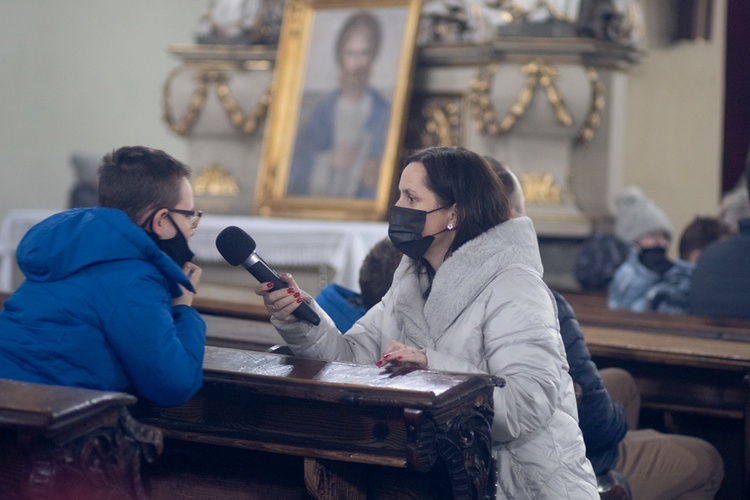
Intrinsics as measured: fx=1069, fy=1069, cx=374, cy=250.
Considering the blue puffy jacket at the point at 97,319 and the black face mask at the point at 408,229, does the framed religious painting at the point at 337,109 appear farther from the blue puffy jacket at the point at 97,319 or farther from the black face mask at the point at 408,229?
the blue puffy jacket at the point at 97,319

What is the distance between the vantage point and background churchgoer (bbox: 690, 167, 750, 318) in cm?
470

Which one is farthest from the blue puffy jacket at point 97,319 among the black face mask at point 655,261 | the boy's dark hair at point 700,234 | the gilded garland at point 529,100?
the gilded garland at point 529,100

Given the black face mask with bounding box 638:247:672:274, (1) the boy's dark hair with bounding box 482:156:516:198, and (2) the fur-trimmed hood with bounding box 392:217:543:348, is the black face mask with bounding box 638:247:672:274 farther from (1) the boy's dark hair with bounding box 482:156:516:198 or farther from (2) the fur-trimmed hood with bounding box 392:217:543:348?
(2) the fur-trimmed hood with bounding box 392:217:543:348

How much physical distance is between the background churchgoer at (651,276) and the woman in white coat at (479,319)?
2.69 metres

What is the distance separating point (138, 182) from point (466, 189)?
0.83 m

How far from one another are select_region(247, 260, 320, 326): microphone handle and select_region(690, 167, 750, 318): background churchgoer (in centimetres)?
256

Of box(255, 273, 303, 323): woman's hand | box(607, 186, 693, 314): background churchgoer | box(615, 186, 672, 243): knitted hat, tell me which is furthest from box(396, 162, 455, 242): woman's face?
box(615, 186, 672, 243): knitted hat

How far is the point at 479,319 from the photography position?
8.62ft

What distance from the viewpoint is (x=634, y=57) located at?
6.80 metres

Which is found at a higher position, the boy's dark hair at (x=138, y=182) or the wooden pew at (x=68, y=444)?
the boy's dark hair at (x=138, y=182)

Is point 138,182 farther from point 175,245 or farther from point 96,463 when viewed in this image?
point 96,463

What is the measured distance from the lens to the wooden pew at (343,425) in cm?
221

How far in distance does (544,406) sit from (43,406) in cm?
117

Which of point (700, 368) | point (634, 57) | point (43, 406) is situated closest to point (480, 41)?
point (634, 57)
